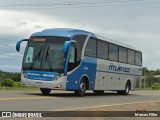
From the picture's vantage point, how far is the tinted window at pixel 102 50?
26625 mm

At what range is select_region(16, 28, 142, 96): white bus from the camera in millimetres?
22875

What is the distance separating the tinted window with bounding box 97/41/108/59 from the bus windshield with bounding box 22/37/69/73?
12.8 feet

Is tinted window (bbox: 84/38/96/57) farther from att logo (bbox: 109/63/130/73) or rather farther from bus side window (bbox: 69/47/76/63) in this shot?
att logo (bbox: 109/63/130/73)

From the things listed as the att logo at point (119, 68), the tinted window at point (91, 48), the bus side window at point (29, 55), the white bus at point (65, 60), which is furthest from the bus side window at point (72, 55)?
the att logo at point (119, 68)

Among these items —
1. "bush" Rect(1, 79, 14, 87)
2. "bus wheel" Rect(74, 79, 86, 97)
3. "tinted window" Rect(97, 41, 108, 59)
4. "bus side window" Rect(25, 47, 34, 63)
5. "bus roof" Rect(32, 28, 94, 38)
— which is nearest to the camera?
"bus side window" Rect(25, 47, 34, 63)

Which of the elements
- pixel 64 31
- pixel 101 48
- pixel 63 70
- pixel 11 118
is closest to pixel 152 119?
pixel 11 118

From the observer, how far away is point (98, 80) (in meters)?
27.2

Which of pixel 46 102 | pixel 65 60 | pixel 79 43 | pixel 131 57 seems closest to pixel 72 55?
pixel 65 60

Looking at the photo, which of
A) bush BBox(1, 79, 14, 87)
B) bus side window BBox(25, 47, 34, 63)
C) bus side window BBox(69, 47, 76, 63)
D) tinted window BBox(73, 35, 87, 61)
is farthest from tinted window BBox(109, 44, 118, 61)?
bush BBox(1, 79, 14, 87)

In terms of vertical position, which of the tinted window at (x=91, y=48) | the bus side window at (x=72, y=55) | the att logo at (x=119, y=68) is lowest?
the att logo at (x=119, y=68)

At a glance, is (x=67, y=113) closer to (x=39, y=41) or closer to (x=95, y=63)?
(x=39, y=41)

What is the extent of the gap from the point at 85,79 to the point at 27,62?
3703 millimetres

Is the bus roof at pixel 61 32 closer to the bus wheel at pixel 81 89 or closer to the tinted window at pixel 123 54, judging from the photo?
the bus wheel at pixel 81 89

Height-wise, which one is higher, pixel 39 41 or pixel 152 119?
pixel 39 41
